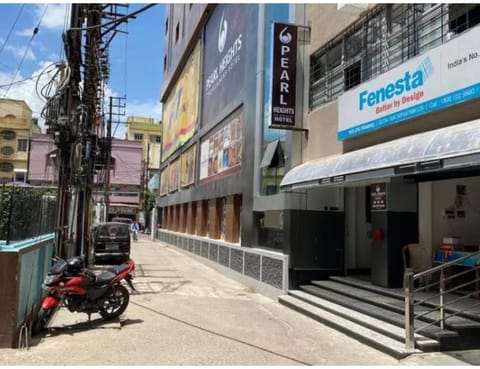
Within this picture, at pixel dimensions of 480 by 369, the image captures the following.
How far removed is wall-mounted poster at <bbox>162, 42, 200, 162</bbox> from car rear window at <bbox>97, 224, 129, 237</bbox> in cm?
656

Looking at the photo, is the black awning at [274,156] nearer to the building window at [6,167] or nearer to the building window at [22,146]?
the building window at [22,146]

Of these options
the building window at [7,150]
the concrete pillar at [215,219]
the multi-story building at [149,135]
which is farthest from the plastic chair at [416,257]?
the multi-story building at [149,135]

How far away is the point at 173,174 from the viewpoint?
31.7m

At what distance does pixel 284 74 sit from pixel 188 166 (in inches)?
578

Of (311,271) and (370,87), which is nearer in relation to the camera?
(370,87)

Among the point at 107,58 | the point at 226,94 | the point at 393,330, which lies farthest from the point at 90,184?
the point at 393,330

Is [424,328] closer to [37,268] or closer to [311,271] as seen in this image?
[311,271]

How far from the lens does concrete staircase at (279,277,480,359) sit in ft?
22.4

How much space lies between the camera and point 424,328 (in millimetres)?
6996

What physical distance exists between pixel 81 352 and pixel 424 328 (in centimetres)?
490

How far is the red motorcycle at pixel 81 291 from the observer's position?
7758 mm

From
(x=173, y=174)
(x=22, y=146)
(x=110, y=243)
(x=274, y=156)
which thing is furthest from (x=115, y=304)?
(x=22, y=146)

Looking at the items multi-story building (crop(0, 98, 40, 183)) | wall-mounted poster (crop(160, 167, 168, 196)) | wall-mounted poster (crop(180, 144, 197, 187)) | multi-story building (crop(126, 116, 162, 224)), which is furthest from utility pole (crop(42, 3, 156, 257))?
multi-story building (crop(126, 116, 162, 224))

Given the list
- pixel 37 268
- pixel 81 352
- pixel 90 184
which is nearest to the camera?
pixel 81 352
